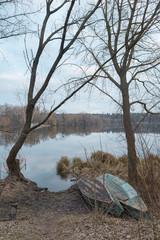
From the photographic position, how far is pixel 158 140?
136 inches

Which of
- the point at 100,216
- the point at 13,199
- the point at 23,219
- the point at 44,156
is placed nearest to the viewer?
the point at 100,216

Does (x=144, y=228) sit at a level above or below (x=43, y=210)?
above

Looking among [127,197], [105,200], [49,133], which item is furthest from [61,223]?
[49,133]

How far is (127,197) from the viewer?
514 centimetres

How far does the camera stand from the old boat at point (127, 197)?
15.4 feet

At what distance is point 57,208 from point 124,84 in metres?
4.42

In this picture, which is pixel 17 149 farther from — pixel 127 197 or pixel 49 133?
pixel 49 133

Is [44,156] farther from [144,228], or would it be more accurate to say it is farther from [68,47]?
[144,228]

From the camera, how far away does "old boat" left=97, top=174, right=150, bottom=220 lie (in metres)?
4.70

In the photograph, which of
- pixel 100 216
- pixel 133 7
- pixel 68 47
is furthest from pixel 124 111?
pixel 100 216

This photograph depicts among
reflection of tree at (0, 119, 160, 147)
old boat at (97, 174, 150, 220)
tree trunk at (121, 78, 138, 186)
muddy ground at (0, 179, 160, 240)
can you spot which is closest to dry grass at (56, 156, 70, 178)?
reflection of tree at (0, 119, 160, 147)

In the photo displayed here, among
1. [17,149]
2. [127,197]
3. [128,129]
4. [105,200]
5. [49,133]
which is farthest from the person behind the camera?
[49,133]

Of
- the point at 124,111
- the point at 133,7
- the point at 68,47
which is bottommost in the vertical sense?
the point at 124,111

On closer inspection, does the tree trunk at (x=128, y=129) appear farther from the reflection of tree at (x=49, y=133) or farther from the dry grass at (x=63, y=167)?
the dry grass at (x=63, y=167)
